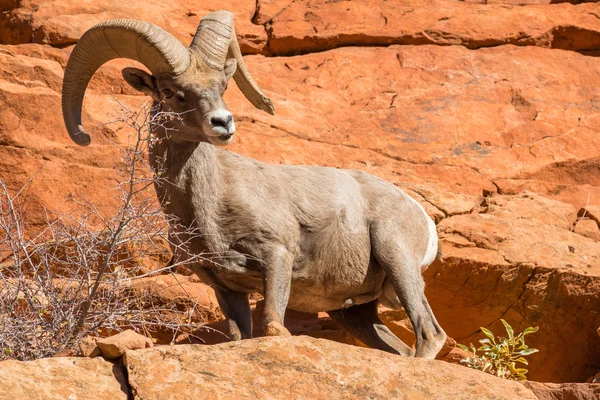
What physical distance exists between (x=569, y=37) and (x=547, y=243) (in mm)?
4737

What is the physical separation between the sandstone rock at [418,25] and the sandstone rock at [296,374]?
749 centimetres

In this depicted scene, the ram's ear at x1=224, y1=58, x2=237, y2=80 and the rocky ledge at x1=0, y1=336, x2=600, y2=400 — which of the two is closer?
the rocky ledge at x1=0, y1=336, x2=600, y2=400

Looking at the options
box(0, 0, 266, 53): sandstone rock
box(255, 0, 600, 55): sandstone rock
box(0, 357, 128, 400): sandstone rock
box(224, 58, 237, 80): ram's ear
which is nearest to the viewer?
box(0, 357, 128, 400): sandstone rock

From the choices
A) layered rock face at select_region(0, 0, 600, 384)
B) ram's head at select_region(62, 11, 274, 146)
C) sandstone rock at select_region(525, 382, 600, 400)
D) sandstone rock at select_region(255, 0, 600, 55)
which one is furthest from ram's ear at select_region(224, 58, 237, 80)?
sandstone rock at select_region(255, 0, 600, 55)

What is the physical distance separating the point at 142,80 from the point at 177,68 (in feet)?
1.25

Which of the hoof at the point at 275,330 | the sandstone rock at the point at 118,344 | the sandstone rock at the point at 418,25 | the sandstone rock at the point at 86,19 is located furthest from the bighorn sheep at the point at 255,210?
the sandstone rock at the point at 418,25

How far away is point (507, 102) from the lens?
10.8 m

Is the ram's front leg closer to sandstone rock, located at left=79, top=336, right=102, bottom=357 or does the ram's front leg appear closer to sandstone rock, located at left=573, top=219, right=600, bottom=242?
sandstone rock, located at left=79, top=336, right=102, bottom=357

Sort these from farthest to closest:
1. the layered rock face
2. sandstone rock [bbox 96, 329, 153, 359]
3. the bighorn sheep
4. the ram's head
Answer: the layered rock face < the bighorn sheep < the ram's head < sandstone rock [bbox 96, 329, 153, 359]

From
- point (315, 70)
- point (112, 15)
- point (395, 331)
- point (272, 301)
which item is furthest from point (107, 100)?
point (272, 301)

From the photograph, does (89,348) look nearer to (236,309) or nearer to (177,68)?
(236,309)

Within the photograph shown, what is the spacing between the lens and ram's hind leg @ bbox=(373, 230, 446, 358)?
6566 millimetres

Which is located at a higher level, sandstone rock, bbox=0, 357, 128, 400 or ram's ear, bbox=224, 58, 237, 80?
ram's ear, bbox=224, 58, 237, 80

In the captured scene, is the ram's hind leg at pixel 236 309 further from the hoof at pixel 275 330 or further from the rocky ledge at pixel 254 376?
the rocky ledge at pixel 254 376
